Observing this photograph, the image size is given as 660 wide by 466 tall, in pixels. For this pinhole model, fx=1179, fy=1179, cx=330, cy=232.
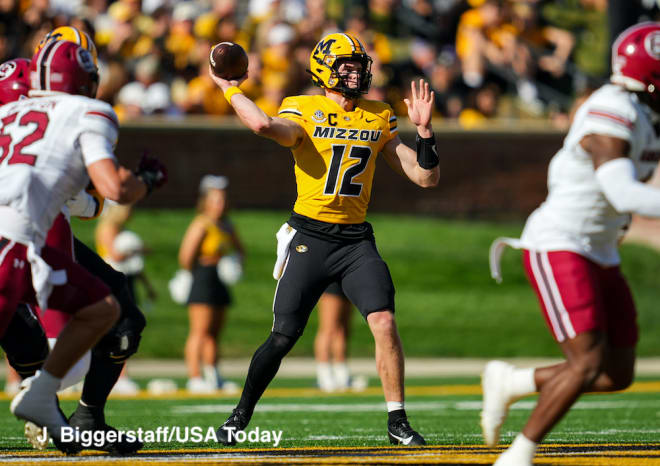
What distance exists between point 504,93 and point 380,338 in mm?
13959

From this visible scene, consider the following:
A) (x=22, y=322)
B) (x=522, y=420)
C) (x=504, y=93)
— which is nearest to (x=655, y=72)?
(x=22, y=322)

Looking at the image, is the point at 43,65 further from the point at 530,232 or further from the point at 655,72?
the point at 655,72

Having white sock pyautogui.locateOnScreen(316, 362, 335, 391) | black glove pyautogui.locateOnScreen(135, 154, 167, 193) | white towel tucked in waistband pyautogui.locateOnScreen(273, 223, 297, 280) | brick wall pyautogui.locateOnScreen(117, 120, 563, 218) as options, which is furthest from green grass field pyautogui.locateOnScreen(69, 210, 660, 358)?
black glove pyautogui.locateOnScreen(135, 154, 167, 193)

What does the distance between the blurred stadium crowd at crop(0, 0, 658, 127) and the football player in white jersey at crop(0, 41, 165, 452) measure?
9870 mm

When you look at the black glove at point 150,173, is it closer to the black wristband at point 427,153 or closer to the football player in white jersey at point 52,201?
the football player in white jersey at point 52,201

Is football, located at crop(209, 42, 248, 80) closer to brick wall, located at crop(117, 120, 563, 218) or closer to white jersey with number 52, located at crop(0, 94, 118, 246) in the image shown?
white jersey with number 52, located at crop(0, 94, 118, 246)

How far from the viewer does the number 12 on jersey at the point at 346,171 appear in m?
6.96

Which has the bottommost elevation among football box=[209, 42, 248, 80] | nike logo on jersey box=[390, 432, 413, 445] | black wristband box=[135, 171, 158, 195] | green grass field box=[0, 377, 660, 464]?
green grass field box=[0, 377, 660, 464]

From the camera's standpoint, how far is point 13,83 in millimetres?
6605

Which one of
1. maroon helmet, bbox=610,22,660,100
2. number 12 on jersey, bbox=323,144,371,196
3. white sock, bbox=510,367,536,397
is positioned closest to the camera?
maroon helmet, bbox=610,22,660,100

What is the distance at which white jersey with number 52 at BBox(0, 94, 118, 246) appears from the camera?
5.50 m

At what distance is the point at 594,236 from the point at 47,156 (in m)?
2.58

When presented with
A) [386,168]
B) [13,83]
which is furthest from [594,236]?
[386,168]

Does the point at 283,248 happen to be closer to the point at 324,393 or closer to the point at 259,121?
the point at 259,121
